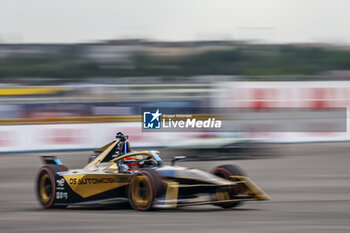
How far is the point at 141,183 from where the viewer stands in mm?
9094

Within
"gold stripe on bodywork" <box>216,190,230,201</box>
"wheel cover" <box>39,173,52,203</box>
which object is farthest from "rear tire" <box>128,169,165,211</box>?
"wheel cover" <box>39,173,52,203</box>

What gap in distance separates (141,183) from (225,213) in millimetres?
1148

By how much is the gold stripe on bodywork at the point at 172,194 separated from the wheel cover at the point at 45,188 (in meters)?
2.41

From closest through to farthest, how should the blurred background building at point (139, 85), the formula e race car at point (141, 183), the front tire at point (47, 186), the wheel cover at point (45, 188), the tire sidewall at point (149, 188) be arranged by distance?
1. the tire sidewall at point (149, 188)
2. the formula e race car at point (141, 183)
3. the front tire at point (47, 186)
4. the wheel cover at point (45, 188)
5. the blurred background building at point (139, 85)

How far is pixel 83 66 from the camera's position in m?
32.4

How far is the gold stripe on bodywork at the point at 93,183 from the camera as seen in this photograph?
31.1 feet

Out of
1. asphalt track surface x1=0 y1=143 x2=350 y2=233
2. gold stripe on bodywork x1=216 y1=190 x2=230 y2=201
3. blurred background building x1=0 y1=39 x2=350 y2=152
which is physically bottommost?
asphalt track surface x1=0 y1=143 x2=350 y2=233

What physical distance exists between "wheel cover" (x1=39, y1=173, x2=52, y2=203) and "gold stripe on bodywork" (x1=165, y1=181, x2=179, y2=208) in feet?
7.92

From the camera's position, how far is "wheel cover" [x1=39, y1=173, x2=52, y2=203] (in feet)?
34.6

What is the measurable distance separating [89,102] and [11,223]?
16.0m

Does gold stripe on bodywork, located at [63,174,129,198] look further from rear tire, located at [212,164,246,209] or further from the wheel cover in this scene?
rear tire, located at [212,164,246,209]

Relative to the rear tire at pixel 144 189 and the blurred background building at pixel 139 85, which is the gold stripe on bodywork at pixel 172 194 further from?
the blurred background building at pixel 139 85

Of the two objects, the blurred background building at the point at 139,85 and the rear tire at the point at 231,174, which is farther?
Result: the blurred background building at the point at 139,85

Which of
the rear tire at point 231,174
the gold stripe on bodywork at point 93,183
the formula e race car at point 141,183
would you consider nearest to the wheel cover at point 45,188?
the formula e race car at point 141,183
